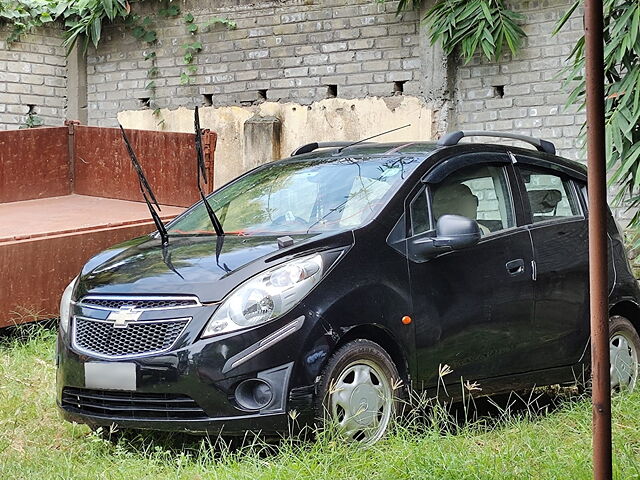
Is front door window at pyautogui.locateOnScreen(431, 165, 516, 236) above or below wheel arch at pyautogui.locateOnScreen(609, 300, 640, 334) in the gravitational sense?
above

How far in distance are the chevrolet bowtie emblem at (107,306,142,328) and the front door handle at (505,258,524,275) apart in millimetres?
1783

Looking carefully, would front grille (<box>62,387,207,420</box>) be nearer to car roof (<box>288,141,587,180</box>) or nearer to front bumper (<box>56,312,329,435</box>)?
front bumper (<box>56,312,329,435</box>)

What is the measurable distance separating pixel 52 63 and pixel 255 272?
9058 millimetres

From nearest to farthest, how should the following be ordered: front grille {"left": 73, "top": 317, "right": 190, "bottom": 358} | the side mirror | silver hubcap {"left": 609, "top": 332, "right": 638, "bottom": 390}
Answer: front grille {"left": 73, "top": 317, "right": 190, "bottom": 358} → the side mirror → silver hubcap {"left": 609, "top": 332, "right": 638, "bottom": 390}

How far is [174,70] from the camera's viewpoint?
11703 mm

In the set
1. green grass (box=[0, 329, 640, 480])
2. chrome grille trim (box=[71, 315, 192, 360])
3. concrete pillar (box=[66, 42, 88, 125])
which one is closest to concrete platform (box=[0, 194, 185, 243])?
green grass (box=[0, 329, 640, 480])

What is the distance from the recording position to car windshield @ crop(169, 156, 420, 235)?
180 inches

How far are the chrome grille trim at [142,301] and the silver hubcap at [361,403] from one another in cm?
66

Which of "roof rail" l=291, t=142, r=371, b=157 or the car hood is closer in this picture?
the car hood

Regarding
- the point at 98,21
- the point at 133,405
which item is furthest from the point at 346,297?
the point at 98,21

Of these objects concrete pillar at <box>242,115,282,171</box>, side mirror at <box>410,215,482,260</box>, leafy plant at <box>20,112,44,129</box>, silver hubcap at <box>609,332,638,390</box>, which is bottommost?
silver hubcap at <box>609,332,638,390</box>

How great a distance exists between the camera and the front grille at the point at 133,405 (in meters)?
A: 3.97

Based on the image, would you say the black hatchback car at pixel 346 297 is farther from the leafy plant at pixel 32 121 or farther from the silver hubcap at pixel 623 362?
the leafy plant at pixel 32 121

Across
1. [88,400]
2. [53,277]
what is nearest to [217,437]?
[88,400]
